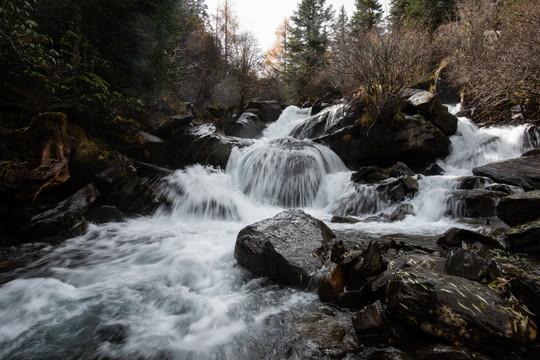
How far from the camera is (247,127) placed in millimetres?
16938

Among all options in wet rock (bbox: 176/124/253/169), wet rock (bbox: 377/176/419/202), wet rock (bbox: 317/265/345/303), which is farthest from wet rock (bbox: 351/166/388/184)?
wet rock (bbox: 317/265/345/303)

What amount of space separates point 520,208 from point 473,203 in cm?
207

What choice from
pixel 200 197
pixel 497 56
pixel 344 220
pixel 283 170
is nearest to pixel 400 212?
pixel 344 220

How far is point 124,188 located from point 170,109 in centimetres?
580

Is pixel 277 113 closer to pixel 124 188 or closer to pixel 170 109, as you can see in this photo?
pixel 170 109

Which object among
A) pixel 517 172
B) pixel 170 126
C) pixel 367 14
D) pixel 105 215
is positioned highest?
pixel 367 14

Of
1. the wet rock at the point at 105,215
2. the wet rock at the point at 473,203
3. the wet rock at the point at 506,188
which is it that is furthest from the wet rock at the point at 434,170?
the wet rock at the point at 105,215

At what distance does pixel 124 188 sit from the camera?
6953 mm

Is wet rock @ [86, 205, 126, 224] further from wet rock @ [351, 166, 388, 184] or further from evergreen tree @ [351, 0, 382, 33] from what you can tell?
evergreen tree @ [351, 0, 382, 33]

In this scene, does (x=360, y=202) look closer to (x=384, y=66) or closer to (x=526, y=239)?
(x=526, y=239)

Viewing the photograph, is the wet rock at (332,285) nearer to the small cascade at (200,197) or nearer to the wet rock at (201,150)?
the small cascade at (200,197)

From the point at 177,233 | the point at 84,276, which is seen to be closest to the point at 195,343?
the point at 84,276

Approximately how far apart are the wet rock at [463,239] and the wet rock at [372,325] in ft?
7.37

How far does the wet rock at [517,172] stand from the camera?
6.20m
